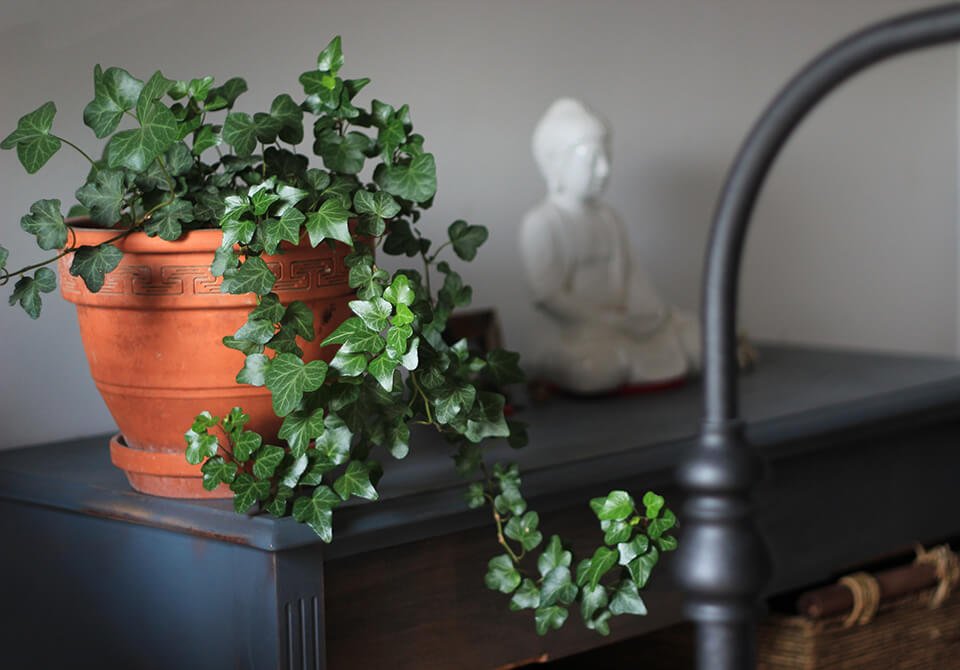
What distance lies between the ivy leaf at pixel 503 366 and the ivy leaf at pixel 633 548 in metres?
0.19

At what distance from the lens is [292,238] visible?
3.25 feet

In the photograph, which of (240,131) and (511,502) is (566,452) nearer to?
(511,502)

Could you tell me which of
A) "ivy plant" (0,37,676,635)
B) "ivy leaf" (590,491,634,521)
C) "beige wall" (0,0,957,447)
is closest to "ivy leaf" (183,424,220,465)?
"ivy plant" (0,37,676,635)

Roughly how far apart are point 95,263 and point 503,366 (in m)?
0.37

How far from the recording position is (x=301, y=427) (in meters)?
1.01

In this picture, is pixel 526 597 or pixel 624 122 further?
pixel 624 122

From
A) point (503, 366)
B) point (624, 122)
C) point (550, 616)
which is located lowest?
point (550, 616)

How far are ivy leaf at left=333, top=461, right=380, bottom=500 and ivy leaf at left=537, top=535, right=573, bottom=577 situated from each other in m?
0.16

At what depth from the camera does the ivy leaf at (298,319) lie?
40.3 inches

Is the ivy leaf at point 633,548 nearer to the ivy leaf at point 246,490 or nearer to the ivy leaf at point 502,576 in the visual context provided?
the ivy leaf at point 502,576

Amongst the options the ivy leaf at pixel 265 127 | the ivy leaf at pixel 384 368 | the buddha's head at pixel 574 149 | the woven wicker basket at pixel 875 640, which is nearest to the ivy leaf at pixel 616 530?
the ivy leaf at pixel 384 368

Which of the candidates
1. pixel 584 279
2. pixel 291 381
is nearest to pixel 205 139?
pixel 291 381

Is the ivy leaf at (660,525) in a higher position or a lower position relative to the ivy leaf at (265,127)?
lower

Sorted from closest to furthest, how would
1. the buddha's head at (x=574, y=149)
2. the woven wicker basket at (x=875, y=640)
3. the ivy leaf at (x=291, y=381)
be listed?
1. the ivy leaf at (x=291, y=381)
2. the woven wicker basket at (x=875, y=640)
3. the buddha's head at (x=574, y=149)
